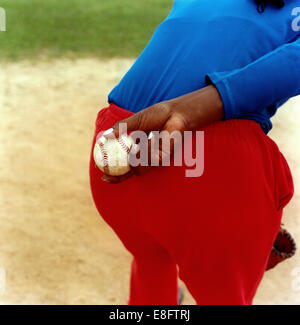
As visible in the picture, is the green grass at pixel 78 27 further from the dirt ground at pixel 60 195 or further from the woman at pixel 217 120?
the woman at pixel 217 120

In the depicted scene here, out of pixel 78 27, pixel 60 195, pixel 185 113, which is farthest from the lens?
pixel 78 27

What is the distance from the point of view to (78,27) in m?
4.71

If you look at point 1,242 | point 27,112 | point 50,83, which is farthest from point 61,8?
point 1,242

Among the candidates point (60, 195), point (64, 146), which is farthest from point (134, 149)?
point (64, 146)

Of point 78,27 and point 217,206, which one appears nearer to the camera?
point 217,206

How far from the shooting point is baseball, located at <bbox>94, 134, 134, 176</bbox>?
103cm

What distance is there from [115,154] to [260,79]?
373 mm

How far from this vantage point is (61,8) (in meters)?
5.12

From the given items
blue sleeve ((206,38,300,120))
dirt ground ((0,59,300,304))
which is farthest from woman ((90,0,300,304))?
dirt ground ((0,59,300,304))

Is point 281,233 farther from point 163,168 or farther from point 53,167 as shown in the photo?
point 53,167

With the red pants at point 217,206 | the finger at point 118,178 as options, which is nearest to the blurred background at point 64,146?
the red pants at point 217,206

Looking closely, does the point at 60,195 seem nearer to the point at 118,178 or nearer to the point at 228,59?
the point at 118,178

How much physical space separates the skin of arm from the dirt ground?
52.1 inches

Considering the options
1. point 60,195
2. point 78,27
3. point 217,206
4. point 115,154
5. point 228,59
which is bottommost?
point 60,195
